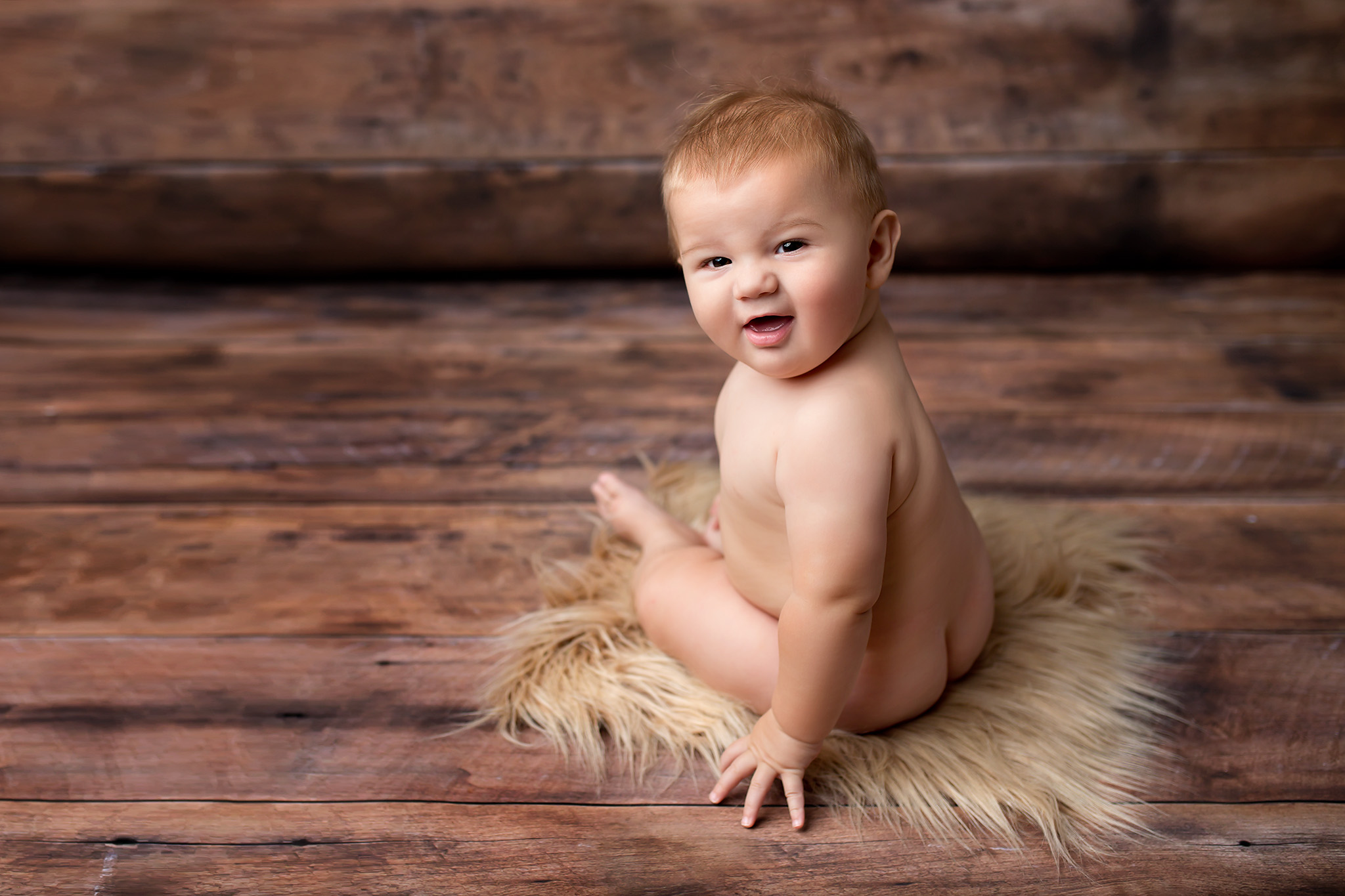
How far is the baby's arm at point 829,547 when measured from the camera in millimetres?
720

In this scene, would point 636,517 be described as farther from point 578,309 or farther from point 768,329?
point 578,309

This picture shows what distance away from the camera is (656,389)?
153 centimetres

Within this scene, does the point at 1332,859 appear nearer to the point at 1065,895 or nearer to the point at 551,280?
the point at 1065,895

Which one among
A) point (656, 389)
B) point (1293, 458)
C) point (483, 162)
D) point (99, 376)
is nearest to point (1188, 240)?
point (1293, 458)

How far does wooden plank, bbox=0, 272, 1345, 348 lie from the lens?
171cm

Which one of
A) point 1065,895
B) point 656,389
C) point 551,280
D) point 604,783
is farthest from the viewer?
point 551,280

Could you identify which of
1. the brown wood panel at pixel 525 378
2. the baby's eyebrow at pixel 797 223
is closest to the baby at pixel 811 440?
the baby's eyebrow at pixel 797 223

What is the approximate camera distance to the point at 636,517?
3.73 feet

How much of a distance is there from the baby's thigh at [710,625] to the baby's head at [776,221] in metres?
0.25

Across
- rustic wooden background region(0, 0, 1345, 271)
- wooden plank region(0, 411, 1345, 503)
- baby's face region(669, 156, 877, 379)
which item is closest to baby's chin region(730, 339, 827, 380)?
baby's face region(669, 156, 877, 379)

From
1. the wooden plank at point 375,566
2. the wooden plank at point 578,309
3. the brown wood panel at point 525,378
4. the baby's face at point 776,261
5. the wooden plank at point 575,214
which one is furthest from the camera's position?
the wooden plank at point 575,214

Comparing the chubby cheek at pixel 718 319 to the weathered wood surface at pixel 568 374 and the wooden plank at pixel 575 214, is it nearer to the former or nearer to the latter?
the weathered wood surface at pixel 568 374

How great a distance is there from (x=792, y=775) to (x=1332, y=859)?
41cm

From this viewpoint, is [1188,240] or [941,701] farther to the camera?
[1188,240]
